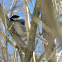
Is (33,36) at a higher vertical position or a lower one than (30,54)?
higher

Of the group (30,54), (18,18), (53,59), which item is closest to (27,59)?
(30,54)

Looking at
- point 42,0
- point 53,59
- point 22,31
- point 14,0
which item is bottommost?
point 53,59

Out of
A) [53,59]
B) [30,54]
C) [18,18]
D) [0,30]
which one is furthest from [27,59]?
[18,18]

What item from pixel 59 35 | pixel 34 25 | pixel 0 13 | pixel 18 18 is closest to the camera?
pixel 59 35

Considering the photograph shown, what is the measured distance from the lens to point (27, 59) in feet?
1.98

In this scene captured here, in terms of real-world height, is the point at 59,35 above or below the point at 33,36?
above

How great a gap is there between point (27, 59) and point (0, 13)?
44cm

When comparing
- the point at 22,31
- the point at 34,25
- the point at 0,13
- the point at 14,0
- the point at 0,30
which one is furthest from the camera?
the point at 22,31

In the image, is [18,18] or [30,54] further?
[18,18]

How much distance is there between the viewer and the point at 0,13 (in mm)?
823

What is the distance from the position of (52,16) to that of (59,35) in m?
0.04

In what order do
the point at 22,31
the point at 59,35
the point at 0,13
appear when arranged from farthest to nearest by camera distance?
the point at 22,31, the point at 0,13, the point at 59,35

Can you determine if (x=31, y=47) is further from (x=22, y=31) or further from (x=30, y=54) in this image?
(x=22, y=31)

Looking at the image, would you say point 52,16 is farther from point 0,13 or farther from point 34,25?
point 0,13
